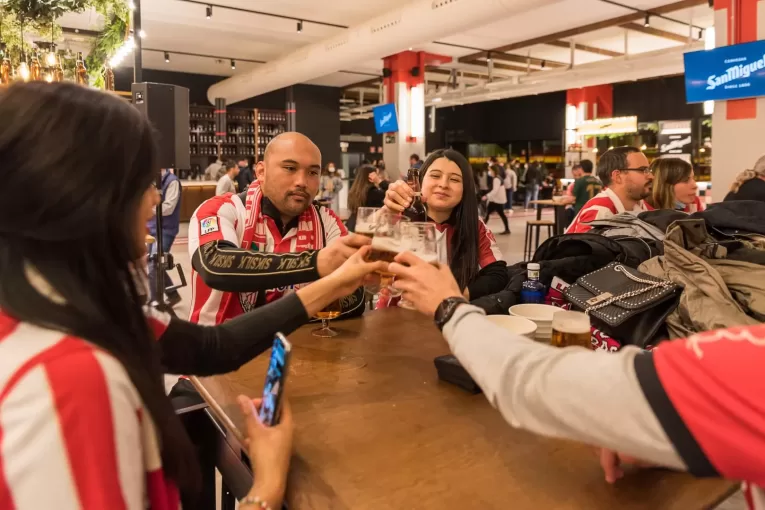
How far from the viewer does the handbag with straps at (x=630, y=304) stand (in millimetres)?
1645

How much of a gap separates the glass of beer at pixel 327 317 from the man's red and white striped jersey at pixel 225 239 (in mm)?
374

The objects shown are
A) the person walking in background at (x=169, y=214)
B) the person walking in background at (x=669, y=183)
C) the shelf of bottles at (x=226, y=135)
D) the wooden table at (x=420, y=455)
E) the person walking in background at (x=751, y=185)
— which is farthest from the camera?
the shelf of bottles at (x=226, y=135)

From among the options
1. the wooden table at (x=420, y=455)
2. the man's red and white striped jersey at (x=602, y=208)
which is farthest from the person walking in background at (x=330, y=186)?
the wooden table at (x=420, y=455)

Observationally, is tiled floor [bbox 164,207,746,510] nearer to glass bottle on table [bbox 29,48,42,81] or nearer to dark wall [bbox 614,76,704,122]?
glass bottle on table [bbox 29,48,42,81]

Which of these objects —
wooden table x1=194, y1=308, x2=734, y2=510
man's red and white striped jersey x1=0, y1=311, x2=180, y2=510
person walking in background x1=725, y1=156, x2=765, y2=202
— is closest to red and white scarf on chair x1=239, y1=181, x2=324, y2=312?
wooden table x1=194, y1=308, x2=734, y2=510

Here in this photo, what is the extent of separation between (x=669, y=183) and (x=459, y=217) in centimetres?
241

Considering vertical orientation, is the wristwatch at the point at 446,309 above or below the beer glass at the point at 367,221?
below

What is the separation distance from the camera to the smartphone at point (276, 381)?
38.1 inches

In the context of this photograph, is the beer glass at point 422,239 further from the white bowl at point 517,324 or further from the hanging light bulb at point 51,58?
the hanging light bulb at point 51,58

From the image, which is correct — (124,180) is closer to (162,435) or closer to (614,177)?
(162,435)

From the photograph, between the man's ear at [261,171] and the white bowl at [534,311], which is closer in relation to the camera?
the white bowl at [534,311]

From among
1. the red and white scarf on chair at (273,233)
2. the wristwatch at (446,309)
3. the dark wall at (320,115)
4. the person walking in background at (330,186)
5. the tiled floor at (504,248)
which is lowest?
the tiled floor at (504,248)

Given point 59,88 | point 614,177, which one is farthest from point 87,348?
point 614,177

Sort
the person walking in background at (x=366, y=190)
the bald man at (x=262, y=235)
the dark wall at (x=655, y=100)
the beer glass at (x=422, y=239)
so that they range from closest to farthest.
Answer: the beer glass at (x=422, y=239) → the bald man at (x=262, y=235) → the person walking in background at (x=366, y=190) → the dark wall at (x=655, y=100)
